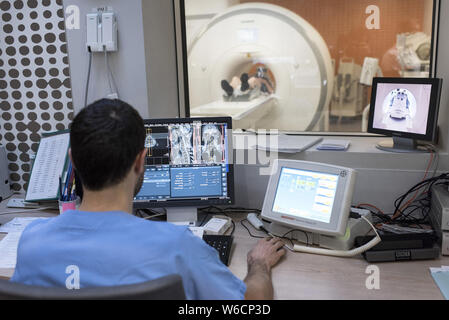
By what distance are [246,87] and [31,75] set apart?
1.68 metres

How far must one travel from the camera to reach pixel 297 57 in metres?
3.21

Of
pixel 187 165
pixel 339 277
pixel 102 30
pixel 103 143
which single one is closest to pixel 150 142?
pixel 187 165

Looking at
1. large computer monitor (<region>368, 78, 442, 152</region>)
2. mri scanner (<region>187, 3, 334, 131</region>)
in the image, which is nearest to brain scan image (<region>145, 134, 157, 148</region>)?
large computer monitor (<region>368, 78, 442, 152</region>)

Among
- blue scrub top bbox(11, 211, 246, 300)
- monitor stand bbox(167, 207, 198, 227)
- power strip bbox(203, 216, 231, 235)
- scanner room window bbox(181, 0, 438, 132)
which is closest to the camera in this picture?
blue scrub top bbox(11, 211, 246, 300)

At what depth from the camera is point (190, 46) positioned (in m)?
2.42

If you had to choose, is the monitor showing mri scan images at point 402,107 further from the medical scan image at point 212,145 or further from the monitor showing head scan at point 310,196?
the medical scan image at point 212,145

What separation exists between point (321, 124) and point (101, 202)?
2.15 metres

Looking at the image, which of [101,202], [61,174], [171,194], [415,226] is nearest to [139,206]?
[171,194]

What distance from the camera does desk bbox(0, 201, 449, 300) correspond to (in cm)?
130

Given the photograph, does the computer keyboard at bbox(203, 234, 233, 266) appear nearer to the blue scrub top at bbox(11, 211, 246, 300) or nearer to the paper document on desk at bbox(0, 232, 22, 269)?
the blue scrub top at bbox(11, 211, 246, 300)

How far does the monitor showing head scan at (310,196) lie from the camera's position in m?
1.55

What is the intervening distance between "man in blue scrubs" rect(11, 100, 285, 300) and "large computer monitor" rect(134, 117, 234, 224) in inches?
27.5

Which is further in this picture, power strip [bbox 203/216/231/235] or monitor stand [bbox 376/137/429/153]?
monitor stand [bbox 376/137/429/153]

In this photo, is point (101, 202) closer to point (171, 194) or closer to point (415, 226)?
point (171, 194)
